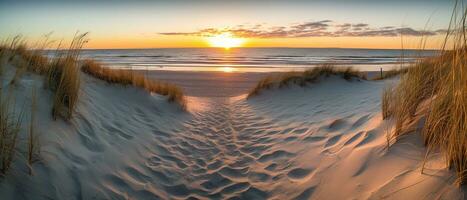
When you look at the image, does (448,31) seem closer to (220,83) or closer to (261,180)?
(261,180)

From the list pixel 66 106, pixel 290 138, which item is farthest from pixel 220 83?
pixel 66 106

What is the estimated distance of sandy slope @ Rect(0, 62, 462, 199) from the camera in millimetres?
2906

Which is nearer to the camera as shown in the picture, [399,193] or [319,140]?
[399,193]

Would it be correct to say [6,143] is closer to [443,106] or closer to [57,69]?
[57,69]

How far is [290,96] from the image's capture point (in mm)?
8805

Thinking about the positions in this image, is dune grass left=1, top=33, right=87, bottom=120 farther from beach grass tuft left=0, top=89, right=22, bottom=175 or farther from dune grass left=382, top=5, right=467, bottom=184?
dune grass left=382, top=5, right=467, bottom=184

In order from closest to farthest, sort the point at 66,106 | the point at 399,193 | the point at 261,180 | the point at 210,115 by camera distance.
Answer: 1. the point at 399,193
2. the point at 261,180
3. the point at 66,106
4. the point at 210,115

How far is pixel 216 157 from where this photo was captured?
15.7 feet

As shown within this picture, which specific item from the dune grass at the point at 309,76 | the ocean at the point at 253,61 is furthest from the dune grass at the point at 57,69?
the dune grass at the point at 309,76

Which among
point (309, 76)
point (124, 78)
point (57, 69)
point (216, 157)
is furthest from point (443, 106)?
point (309, 76)

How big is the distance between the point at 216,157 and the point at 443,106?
9.16 ft

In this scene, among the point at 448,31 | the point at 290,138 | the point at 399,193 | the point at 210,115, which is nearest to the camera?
the point at 399,193

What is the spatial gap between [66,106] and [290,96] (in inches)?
224

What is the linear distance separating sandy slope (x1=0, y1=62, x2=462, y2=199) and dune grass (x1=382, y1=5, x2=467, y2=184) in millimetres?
137
